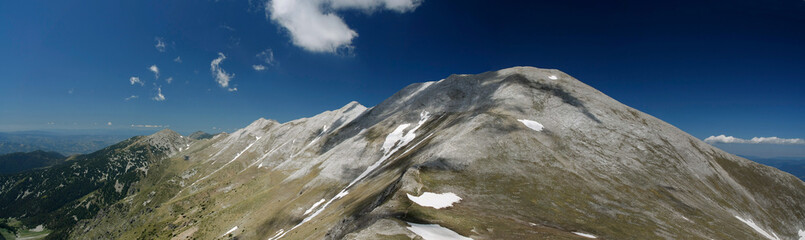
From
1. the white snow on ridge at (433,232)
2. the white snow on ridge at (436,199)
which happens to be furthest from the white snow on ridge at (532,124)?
the white snow on ridge at (433,232)

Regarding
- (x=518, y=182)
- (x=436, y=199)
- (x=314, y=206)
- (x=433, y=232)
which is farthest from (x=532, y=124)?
(x=433, y=232)

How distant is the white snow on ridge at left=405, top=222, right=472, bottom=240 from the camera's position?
22328 mm

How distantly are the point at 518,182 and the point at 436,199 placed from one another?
59.1 feet

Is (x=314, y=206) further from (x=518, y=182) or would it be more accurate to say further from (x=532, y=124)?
(x=532, y=124)

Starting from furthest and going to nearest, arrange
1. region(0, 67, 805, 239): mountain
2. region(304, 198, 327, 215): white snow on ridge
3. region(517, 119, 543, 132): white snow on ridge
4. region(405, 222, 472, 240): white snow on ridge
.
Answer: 1. region(304, 198, 327, 215): white snow on ridge
2. region(517, 119, 543, 132): white snow on ridge
3. region(0, 67, 805, 239): mountain
4. region(405, 222, 472, 240): white snow on ridge

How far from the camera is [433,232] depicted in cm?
2339

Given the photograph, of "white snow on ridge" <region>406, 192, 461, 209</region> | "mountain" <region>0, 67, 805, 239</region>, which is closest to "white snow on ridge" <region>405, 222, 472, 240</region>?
"mountain" <region>0, 67, 805, 239</region>

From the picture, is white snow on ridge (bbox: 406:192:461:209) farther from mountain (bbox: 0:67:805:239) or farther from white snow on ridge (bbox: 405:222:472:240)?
white snow on ridge (bbox: 405:222:472:240)

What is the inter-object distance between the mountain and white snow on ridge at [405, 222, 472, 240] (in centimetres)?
20

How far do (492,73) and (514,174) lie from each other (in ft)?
299

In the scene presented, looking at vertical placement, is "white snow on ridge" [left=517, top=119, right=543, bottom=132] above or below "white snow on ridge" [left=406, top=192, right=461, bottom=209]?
above

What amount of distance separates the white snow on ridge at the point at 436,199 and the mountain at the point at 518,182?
26 cm

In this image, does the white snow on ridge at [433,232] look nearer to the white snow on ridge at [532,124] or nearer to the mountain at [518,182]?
the mountain at [518,182]

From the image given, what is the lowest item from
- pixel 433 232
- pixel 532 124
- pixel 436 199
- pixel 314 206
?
pixel 314 206
